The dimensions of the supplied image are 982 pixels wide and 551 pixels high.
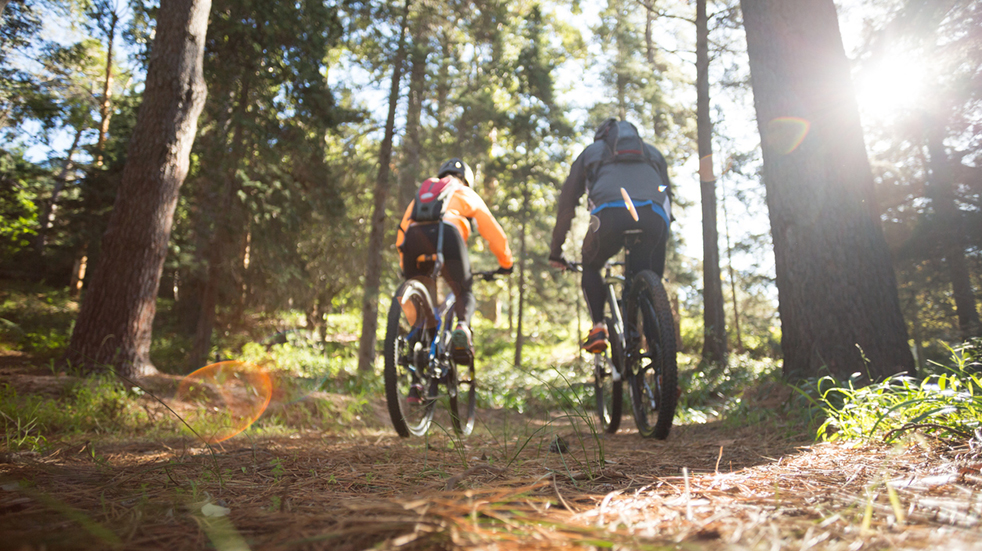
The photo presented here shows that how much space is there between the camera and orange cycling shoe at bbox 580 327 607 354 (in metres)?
3.26

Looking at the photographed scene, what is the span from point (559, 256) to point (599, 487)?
8.49ft

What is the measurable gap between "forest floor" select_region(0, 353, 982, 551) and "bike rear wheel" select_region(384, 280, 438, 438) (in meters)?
1.21

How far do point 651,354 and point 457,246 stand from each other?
1591mm

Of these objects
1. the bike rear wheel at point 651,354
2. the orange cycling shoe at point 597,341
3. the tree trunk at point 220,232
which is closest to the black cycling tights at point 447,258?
the orange cycling shoe at point 597,341

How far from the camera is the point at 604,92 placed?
55.6ft

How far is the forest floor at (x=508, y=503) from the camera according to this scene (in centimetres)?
75

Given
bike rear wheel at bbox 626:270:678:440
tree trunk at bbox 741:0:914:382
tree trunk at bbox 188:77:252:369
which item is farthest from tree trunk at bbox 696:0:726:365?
tree trunk at bbox 188:77:252:369

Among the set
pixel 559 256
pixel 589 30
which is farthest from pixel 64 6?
pixel 589 30

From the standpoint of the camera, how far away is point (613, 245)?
10.5ft

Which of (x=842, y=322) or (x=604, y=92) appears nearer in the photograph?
(x=842, y=322)

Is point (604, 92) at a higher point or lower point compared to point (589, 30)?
lower

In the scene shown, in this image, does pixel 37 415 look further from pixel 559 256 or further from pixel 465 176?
pixel 559 256

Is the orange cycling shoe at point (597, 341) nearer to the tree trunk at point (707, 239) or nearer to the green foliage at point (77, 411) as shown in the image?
the green foliage at point (77, 411)

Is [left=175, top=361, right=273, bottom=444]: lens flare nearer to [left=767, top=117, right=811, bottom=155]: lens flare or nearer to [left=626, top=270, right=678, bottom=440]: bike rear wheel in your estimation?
[left=626, top=270, right=678, bottom=440]: bike rear wheel
